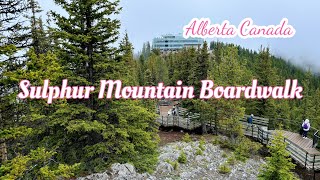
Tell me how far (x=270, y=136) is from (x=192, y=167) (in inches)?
338

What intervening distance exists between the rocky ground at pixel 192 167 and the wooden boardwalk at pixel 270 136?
8.08 ft

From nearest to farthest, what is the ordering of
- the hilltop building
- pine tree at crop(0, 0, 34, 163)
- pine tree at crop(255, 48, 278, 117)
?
pine tree at crop(0, 0, 34, 163) → pine tree at crop(255, 48, 278, 117) → the hilltop building

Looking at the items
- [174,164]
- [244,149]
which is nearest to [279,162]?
[174,164]

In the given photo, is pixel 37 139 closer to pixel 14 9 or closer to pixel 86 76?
pixel 86 76

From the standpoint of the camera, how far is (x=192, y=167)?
18.2 m

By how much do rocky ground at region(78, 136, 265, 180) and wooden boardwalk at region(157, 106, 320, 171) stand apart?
8.08 feet

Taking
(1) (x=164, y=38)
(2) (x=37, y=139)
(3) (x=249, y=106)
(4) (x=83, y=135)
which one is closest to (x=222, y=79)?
(3) (x=249, y=106)

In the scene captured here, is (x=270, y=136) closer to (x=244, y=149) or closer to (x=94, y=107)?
(x=244, y=149)

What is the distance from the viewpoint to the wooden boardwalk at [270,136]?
17.6 metres

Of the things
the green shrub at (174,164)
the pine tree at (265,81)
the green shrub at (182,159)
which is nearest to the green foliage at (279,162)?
the green shrub at (174,164)

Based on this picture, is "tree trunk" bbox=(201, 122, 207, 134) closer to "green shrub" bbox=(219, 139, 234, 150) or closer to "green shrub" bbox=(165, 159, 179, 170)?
"green shrub" bbox=(219, 139, 234, 150)

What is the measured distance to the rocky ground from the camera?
536 inches

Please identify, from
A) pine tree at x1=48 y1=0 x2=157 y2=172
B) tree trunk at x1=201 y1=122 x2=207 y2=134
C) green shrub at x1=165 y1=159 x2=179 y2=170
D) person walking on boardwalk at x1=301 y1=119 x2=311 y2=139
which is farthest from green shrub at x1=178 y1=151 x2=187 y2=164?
tree trunk at x1=201 y1=122 x2=207 y2=134

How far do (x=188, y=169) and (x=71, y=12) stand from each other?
11.3m
